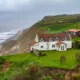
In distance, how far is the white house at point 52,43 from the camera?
62312 millimetres

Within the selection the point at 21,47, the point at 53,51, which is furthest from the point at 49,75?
the point at 21,47

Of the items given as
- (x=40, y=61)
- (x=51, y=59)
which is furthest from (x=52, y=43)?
(x=40, y=61)

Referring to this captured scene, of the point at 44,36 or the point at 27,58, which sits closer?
the point at 27,58

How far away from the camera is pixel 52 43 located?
63.2 m

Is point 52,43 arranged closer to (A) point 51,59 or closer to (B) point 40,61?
(A) point 51,59

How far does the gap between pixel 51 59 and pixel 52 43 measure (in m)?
9.14

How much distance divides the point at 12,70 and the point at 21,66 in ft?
4.83

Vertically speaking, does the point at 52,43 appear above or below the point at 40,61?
above

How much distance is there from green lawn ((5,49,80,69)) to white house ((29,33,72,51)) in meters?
2.29

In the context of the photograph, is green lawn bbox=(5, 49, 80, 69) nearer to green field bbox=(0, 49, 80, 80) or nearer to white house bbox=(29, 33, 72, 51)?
green field bbox=(0, 49, 80, 80)

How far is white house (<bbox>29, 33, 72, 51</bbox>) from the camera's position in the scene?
2453 inches

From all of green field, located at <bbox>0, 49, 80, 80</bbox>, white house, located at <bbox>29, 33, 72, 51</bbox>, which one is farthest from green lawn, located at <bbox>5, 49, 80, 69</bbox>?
white house, located at <bbox>29, 33, 72, 51</bbox>

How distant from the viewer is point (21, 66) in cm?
5338

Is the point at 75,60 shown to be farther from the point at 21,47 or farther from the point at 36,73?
the point at 21,47
